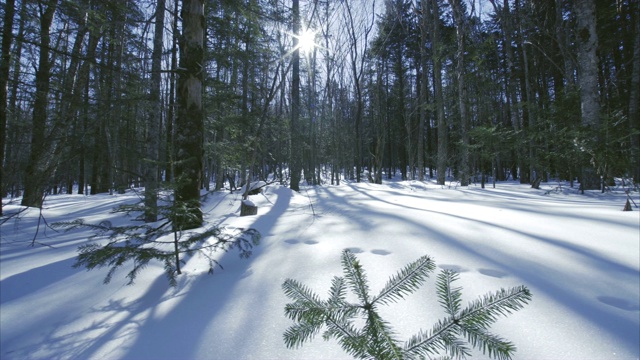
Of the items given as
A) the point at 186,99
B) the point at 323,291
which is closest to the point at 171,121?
the point at 186,99

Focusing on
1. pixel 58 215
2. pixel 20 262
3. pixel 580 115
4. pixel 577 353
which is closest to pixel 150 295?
pixel 20 262

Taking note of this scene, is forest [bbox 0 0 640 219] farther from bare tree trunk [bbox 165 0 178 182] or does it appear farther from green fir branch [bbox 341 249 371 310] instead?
green fir branch [bbox 341 249 371 310]

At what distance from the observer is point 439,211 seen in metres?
3.81

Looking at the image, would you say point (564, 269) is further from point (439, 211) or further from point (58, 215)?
point (58, 215)

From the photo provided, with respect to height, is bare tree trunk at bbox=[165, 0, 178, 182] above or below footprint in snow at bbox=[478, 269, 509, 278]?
above

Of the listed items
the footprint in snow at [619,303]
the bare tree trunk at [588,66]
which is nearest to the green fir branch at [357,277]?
the footprint in snow at [619,303]

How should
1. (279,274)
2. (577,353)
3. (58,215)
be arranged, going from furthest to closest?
(58,215) → (279,274) → (577,353)

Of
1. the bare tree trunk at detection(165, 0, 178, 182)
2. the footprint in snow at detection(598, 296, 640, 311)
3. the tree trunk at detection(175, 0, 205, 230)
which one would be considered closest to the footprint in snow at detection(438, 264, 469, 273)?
the footprint in snow at detection(598, 296, 640, 311)

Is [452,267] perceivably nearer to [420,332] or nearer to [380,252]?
[380,252]

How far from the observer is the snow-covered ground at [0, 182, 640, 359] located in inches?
52.4

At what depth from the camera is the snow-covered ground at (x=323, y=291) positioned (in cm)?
133

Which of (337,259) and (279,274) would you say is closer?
(279,274)

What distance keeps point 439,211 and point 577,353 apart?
2.71 m

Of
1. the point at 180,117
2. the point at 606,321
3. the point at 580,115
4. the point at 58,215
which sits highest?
the point at 580,115
